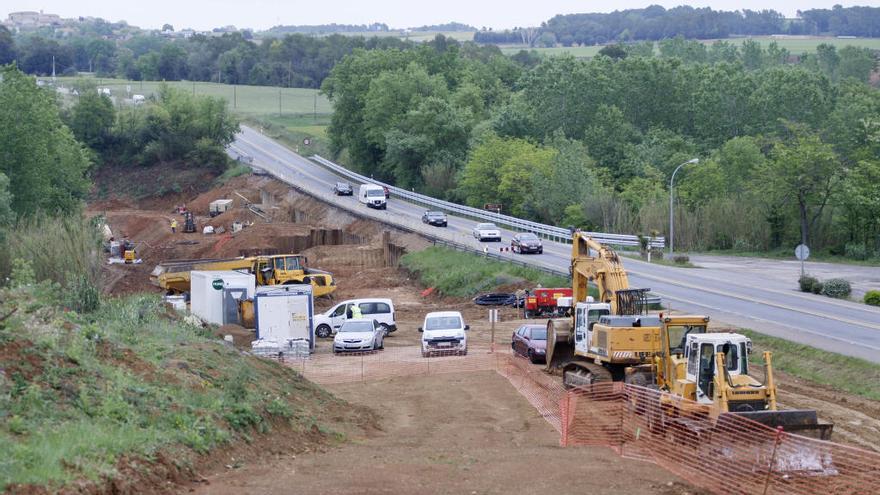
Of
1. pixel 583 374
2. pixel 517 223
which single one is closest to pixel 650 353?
pixel 583 374

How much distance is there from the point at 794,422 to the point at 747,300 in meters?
27.3

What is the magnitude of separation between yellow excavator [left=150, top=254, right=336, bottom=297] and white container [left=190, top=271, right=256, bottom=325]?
9120 millimetres

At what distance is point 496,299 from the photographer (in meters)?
51.2

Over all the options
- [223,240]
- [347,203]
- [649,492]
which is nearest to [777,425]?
[649,492]

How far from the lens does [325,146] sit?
427 ft

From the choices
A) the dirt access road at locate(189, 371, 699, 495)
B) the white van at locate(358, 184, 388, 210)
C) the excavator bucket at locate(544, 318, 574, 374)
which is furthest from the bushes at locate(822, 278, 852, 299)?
the white van at locate(358, 184, 388, 210)

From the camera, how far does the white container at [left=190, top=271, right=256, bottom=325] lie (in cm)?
4212

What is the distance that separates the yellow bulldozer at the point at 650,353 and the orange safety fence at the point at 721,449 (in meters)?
0.35

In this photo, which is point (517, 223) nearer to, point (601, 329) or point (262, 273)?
point (262, 273)

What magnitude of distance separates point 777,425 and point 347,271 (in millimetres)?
47973

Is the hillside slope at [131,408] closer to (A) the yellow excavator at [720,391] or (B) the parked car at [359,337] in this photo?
(A) the yellow excavator at [720,391]

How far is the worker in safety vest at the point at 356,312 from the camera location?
42391 millimetres

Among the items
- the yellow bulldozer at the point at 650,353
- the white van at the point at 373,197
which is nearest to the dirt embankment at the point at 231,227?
the white van at the point at 373,197

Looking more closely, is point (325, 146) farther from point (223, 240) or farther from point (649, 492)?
point (649, 492)
